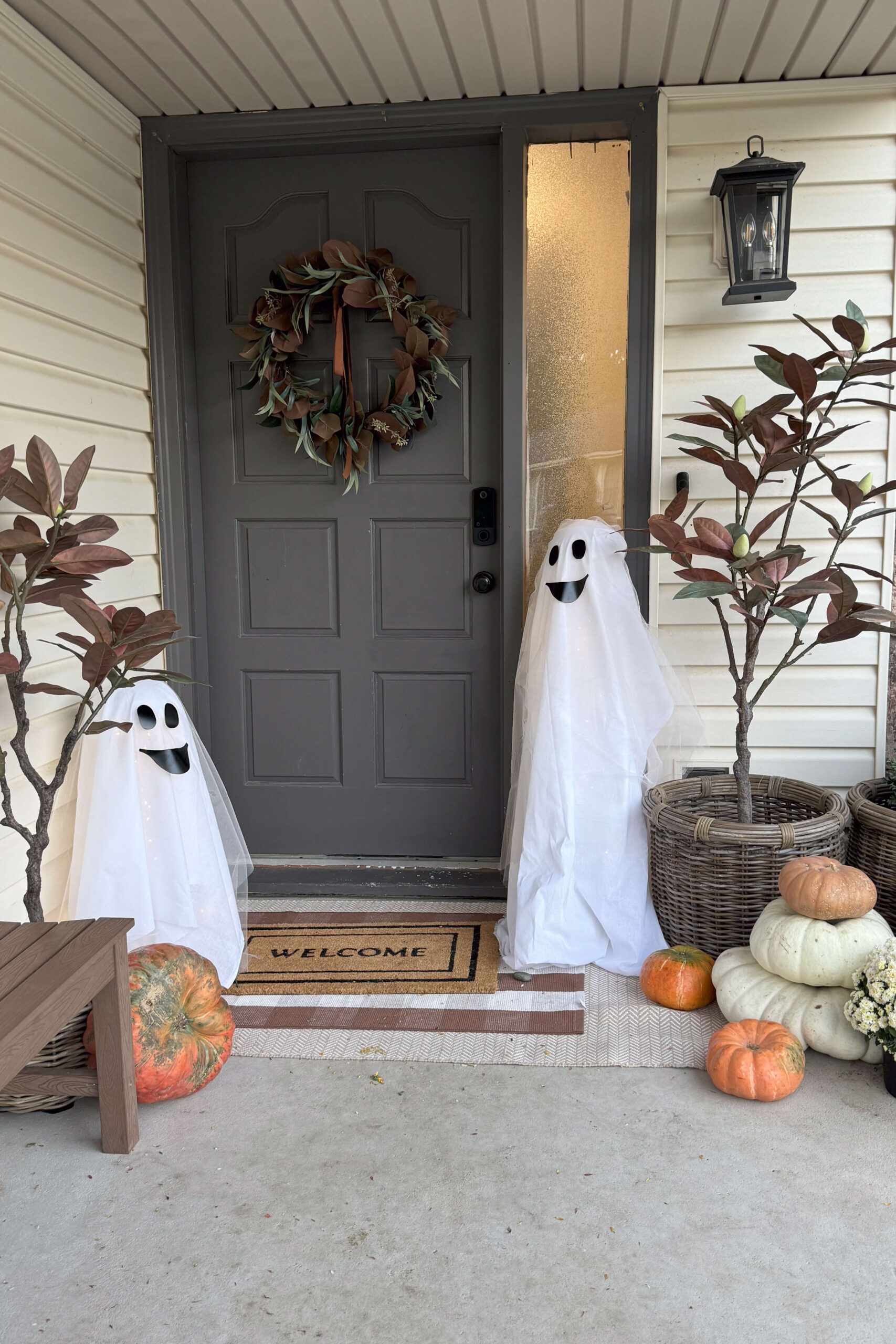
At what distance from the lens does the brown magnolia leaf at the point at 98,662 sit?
2111 millimetres

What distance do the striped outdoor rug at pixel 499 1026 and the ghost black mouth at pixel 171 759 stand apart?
1.93 ft

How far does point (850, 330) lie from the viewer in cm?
237

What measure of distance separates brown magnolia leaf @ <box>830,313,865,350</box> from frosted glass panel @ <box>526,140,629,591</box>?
26.8 inches

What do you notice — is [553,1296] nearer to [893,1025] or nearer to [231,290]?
[893,1025]

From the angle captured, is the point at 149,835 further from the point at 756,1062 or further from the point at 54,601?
→ the point at 756,1062

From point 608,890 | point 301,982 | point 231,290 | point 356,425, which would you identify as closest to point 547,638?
point 608,890

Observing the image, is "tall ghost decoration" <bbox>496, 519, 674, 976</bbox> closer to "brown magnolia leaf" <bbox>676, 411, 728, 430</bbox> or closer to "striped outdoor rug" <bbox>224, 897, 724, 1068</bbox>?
"striped outdoor rug" <bbox>224, 897, 724, 1068</bbox>

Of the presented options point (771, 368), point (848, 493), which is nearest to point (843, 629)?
point (848, 493)

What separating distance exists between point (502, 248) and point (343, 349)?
556 millimetres

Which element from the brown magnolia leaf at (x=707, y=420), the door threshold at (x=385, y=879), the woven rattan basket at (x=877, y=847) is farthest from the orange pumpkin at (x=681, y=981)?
the brown magnolia leaf at (x=707, y=420)

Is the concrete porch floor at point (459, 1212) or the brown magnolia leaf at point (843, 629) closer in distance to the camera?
the concrete porch floor at point (459, 1212)

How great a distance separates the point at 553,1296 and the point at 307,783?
1959 millimetres

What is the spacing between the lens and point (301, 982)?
2588 millimetres

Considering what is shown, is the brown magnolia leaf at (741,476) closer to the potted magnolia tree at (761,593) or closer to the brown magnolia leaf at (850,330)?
the potted magnolia tree at (761,593)
